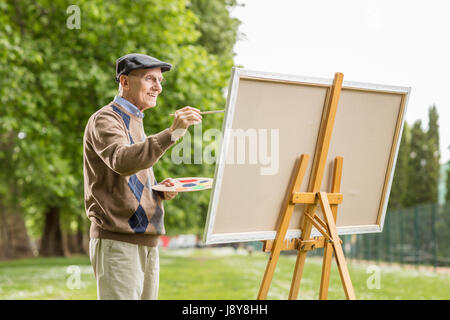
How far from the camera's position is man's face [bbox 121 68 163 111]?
2846mm

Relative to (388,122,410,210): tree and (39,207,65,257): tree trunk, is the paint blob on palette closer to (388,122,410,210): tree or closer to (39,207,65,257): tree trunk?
(39,207,65,257): tree trunk

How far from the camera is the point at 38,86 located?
10297 millimetres

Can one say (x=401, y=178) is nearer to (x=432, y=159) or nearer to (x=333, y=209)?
(x=432, y=159)

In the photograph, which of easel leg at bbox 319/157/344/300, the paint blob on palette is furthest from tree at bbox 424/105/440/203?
the paint blob on palette

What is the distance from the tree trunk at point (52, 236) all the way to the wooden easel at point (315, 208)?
777 inches

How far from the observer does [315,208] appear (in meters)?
3.23

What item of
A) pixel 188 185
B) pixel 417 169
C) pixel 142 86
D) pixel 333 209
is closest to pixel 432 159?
pixel 417 169

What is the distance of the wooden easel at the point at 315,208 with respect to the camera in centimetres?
Answer: 313

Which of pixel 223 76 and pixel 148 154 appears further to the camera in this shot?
pixel 223 76

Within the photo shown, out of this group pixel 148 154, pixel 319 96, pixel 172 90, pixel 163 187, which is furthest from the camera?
pixel 172 90

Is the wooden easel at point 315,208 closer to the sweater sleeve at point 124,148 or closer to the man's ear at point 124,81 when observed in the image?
the sweater sleeve at point 124,148
